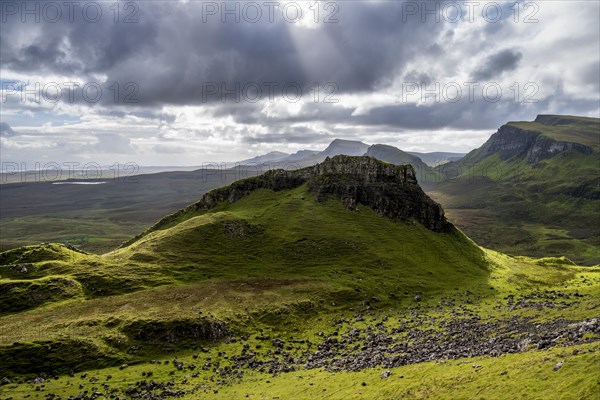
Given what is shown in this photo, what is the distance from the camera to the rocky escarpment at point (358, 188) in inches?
6181

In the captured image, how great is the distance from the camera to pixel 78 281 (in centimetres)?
9456

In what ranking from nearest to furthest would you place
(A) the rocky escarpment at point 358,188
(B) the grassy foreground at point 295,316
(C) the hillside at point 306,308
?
(B) the grassy foreground at point 295,316 → (C) the hillside at point 306,308 → (A) the rocky escarpment at point 358,188

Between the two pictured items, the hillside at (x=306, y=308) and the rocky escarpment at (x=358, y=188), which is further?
the rocky escarpment at (x=358, y=188)

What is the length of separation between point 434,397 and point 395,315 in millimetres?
55872

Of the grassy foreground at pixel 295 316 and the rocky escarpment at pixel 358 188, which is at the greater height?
the rocky escarpment at pixel 358 188

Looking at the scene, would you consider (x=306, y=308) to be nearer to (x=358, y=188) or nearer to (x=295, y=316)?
(x=295, y=316)

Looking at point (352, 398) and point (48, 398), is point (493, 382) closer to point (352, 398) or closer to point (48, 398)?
point (352, 398)

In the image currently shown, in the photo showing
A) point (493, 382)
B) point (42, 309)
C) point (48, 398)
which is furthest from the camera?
point (42, 309)

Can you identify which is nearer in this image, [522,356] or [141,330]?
[522,356]

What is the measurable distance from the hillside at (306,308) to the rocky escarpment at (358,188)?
29.5 inches

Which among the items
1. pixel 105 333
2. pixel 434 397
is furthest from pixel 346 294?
pixel 434 397

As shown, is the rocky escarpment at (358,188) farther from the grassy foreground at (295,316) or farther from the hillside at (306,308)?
the grassy foreground at (295,316)

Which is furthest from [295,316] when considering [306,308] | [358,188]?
[358,188]

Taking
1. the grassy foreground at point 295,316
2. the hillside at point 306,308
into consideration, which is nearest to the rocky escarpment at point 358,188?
the hillside at point 306,308
